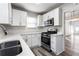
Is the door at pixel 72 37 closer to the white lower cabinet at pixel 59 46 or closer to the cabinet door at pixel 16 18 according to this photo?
the white lower cabinet at pixel 59 46

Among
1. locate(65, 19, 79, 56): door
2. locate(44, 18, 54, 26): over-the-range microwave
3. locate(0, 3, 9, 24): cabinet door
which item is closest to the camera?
locate(65, 19, 79, 56): door

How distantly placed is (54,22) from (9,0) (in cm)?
70

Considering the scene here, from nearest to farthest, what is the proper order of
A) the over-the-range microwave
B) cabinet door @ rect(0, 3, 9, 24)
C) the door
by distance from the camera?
1. the door
2. cabinet door @ rect(0, 3, 9, 24)
3. the over-the-range microwave

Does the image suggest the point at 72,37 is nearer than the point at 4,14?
Yes

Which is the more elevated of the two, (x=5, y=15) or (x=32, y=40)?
(x=5, y=15)

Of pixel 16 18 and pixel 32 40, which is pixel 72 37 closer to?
pixel 32 40

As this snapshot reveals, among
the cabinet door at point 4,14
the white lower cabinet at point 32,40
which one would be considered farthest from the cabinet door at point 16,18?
the white lower cabinet at point 32,40

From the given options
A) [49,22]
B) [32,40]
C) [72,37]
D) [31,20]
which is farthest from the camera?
[32,40]

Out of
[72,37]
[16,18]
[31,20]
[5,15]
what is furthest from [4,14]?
[72,37]

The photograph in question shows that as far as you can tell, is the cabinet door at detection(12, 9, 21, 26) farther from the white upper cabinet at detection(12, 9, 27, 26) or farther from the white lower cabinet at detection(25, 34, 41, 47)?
the white lower cabinet at detection(25, 34, 41, 47)

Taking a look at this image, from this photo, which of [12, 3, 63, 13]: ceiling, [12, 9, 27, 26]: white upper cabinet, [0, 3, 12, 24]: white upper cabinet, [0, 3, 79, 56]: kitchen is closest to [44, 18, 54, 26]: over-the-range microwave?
[0, 3, 79, 56]: kitchen

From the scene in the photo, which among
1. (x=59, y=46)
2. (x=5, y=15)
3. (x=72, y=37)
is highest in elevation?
(x=5, y=15)

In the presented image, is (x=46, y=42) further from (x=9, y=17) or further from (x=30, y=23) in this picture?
(x=9, y=17)

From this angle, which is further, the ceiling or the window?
the window
